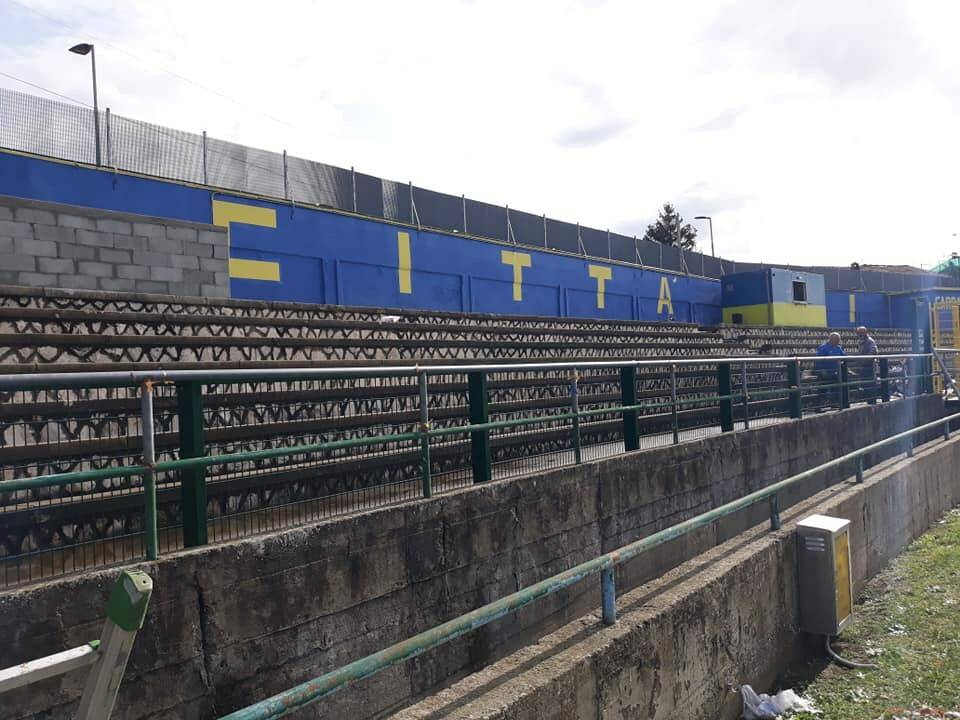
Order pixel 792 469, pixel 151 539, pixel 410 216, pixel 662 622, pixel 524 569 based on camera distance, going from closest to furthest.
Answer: pixel 151 539 → pixel 662 622 → pixel 524 569 → pixel 792 469 → pixel 410 216

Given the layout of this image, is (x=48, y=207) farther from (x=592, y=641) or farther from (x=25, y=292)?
(x=592, y=641)

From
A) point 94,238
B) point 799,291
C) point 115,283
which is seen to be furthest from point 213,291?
point 799,291

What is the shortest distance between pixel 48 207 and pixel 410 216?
36.6ft

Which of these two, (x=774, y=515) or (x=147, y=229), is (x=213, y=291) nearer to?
(x=147, y=229)

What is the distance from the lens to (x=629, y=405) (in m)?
7.81

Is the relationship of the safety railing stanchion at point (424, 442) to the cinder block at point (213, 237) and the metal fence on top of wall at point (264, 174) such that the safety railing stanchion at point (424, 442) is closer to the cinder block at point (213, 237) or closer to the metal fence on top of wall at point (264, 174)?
the cinder block at point (213, 237)

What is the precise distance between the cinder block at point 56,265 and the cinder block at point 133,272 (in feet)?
2.11

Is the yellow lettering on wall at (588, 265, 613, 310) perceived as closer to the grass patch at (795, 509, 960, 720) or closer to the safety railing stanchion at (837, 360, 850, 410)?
the safety railing stanchion at (837, 360, 850, 410)

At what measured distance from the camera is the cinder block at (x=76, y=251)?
10.0 metres

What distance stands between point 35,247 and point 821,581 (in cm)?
965

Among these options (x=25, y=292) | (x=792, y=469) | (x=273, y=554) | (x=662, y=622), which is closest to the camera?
(x=273, y=554)

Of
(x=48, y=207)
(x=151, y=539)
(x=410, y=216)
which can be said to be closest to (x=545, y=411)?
(x=151, y=539)

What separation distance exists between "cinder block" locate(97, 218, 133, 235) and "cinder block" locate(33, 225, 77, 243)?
441 millimetres

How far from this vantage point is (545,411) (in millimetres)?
9383
